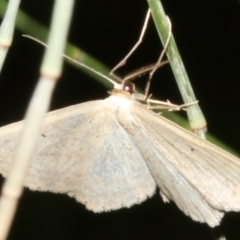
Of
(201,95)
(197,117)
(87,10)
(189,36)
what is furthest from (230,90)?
(197,117)

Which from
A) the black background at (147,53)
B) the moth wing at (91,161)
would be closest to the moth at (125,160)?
the moth wing at (91,161)

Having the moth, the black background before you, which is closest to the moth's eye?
the moth

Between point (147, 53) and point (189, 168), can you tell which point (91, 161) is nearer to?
point (189, 168)

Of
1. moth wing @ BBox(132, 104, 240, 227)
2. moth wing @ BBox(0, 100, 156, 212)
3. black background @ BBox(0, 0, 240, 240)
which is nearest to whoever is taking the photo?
moth wing @ BBox(132, 104, 240, 227)

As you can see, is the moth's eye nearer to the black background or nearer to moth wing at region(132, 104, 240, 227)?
moth wing at region(132, 104, 240, 227)

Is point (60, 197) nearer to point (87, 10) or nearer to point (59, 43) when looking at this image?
point (87, 10)

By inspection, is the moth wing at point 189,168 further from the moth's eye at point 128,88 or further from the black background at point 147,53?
the black background at point 147,53
